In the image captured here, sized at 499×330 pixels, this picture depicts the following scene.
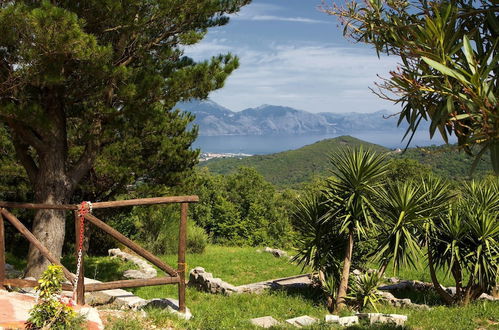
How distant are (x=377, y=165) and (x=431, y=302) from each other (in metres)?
3.55

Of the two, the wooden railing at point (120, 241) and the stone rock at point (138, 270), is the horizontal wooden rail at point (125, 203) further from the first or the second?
the stone rock at point (138, 270)

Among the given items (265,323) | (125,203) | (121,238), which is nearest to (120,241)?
(121,238)

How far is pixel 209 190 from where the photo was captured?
3922 cm

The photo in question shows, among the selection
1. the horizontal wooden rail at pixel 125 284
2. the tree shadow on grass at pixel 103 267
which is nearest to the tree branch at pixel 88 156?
the tree shadow on grass at pixel 103 267

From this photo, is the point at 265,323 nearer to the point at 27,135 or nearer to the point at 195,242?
the point at 27,135

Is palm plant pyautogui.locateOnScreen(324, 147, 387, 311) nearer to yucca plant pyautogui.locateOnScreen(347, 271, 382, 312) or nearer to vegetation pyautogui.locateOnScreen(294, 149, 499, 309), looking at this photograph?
vegetation pyautogui.locateOnScreen(294, 149, 499, 309)


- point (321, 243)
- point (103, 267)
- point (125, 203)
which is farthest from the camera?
point (103, 267)

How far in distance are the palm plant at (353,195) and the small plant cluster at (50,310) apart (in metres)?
5.88

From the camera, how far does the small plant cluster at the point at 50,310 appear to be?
4.49m

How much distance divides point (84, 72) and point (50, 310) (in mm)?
4652

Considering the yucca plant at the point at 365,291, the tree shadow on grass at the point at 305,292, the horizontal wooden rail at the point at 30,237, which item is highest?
the horizontal wooden rail at the point at 30,237

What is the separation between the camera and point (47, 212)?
28.4 ft

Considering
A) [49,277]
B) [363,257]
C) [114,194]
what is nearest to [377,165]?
[363,257]

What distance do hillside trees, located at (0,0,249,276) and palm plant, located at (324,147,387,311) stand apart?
132 inches
